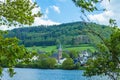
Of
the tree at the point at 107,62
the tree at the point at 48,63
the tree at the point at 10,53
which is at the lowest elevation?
the tree at the point at 48,63

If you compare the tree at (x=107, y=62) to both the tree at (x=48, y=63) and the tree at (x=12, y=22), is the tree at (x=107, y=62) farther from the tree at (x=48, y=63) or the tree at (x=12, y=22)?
the tree at (x=48, y=63)

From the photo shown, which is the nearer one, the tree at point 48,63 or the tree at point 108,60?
the tree at point 108,60

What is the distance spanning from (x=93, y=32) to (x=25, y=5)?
2.61 m

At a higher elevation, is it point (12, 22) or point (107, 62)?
point (12, 22)

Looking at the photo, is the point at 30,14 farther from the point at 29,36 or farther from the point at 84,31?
the point at 29,36

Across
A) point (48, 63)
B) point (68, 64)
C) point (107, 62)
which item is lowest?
point (48, 63)

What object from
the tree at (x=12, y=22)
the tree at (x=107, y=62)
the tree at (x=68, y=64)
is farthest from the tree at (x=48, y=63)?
the tree at (x=12, y=22)

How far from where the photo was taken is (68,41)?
172750mm

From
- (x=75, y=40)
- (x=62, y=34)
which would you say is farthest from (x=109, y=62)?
(x=62, y=34)

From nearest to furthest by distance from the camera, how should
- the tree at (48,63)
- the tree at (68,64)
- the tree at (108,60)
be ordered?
the tree at (108,60)
the tree at (68,64)
the tree at (48,63)

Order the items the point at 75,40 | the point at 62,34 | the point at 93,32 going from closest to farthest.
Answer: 1. the point at 93,32
2. the point at 75,40
3. the point at 62,34

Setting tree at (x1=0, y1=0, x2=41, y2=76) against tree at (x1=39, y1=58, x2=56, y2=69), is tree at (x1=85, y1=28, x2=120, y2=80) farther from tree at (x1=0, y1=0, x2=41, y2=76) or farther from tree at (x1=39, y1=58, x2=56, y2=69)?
tree at (x1=39, y1=58, x2=56, y2=69)

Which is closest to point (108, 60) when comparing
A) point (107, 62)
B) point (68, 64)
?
point (107, 62)

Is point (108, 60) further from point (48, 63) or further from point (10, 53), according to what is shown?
point (48, 63)
